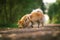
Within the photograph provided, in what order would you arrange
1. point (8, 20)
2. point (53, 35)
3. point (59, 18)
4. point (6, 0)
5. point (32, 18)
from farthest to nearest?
point (59, 18) < point (6, 0) < point (8, 20) < point (32, 18) < point (53, 35)

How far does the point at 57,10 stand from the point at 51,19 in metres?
1.44

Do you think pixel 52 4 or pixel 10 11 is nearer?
pixel 10 11

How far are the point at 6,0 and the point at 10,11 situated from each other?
1.20 m

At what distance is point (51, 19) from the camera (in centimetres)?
2897

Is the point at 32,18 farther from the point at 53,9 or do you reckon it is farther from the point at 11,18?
the point at 53,9

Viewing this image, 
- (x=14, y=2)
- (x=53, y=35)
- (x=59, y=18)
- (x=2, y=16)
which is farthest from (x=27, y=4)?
(x=53, y=35)

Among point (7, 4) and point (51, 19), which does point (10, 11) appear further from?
point (51, 19)

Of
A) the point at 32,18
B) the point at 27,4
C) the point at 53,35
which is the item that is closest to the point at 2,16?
the point at 27,4

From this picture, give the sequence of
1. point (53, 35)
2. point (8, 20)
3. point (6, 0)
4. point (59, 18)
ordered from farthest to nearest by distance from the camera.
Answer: point (59, 18) → point (6, 0) → point (8, 20) → point (53, 35)

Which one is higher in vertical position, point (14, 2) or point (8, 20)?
point (14, 2)

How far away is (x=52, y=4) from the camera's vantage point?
28812 millimetres

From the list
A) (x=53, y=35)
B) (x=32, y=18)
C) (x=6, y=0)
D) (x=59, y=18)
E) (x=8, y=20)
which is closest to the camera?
(x=53, y=35)

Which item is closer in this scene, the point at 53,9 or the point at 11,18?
the point at 11,18

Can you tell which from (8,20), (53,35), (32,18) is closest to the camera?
(53,35)
